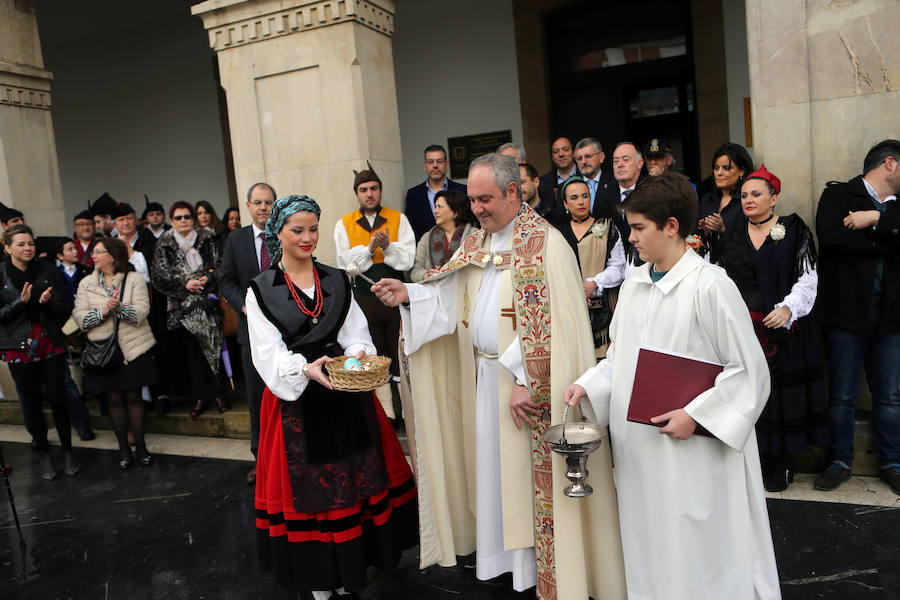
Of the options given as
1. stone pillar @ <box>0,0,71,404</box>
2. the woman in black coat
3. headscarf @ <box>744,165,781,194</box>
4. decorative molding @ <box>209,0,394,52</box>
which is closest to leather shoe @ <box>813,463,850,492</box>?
headscarf @ <box>744,165,781,194</box>

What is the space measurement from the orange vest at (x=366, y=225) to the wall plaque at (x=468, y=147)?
2885mm

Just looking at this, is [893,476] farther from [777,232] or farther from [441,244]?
[441,244]

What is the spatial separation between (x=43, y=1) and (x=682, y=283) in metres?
11.1

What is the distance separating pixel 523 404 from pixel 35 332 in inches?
181

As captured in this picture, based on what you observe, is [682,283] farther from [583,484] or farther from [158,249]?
[158,249]

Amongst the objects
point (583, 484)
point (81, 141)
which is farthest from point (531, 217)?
point (81, 141)

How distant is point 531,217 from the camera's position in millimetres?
3229

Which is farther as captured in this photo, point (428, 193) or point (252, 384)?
point (428, 193)

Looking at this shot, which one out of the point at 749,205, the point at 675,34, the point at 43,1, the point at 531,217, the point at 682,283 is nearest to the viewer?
the point at 682,283

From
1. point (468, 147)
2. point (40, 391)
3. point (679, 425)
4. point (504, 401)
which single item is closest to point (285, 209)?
point (504, 401)

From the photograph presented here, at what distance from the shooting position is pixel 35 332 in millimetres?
5754

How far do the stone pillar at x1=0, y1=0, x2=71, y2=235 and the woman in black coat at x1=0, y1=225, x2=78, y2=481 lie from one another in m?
2.05

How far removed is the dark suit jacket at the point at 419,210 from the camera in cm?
611

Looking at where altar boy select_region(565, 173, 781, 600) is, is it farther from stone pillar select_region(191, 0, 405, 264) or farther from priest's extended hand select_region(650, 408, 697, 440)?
stone pillar select_region(191, 0, 405, 264)
